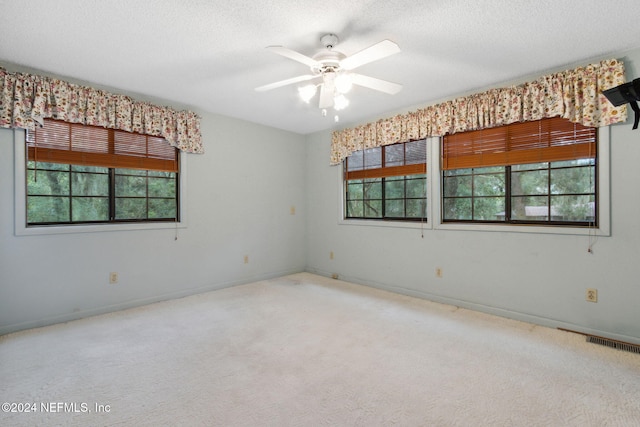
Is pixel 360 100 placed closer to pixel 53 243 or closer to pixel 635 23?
pixel 635 23

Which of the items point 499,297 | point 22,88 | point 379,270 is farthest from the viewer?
point 379,270

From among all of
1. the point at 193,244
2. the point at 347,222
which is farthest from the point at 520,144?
the point at 193,244

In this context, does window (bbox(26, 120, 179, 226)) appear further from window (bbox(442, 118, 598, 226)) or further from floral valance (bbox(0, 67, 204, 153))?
window (bbox(442, 118, 598, 226))

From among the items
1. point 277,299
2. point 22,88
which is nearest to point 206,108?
point 22,88

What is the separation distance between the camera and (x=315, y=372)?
2.20m

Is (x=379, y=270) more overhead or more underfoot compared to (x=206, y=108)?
more underfoot

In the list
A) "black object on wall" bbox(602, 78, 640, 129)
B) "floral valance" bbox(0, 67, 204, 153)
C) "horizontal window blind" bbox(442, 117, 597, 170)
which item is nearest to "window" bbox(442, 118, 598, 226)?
"horizontal window blind" bbox(442, 117, 597, 170)

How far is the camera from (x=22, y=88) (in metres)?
2.86

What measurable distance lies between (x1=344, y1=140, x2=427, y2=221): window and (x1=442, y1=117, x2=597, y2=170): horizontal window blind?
0.42 meters

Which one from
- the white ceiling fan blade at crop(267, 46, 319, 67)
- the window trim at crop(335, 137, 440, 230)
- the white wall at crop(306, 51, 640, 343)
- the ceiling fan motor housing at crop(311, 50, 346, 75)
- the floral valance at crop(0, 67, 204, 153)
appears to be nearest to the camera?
the white ceiling fan blade at crop(267, 46, 319, 67)

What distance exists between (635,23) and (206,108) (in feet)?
13.7

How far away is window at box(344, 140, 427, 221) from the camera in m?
4.03

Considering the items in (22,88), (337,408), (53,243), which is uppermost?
(22,88)

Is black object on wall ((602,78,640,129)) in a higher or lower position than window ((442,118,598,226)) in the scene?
higher
